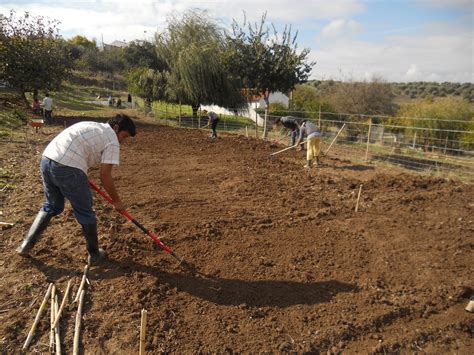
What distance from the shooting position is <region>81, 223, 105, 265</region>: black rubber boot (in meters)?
3.46

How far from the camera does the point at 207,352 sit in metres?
2.71

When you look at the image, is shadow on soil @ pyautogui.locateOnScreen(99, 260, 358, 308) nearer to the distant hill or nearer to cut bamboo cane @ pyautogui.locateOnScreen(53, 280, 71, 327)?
cut bamboo cane @ pyautogui.locateOnScreen(53, 280, 71, 327)

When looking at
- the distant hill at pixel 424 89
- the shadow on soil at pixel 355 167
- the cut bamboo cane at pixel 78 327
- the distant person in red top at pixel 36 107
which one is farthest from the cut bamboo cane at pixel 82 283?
the distant hill at pixel 424 89

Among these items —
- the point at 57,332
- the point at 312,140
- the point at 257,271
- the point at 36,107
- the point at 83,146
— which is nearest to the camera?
the point at 57,332

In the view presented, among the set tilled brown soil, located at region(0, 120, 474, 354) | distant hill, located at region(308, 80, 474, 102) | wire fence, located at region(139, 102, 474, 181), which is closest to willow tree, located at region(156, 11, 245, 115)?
wire fence, located at region(139, 102, 474, 181)

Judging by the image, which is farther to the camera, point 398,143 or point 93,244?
point 398,143

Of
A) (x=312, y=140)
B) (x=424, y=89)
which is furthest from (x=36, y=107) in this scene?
(x=424, y=89)

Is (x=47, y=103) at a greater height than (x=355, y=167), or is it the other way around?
(x=47, y=103)

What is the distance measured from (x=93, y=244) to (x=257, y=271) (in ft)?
5.83

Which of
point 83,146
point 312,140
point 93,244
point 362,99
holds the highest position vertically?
point 362,99

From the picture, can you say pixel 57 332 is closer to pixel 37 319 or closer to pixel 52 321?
pixel 52 321

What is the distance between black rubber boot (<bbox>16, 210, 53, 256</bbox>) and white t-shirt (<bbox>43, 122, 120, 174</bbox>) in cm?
67

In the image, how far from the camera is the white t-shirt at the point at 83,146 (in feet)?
10.5

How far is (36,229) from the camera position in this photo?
11.5ft
